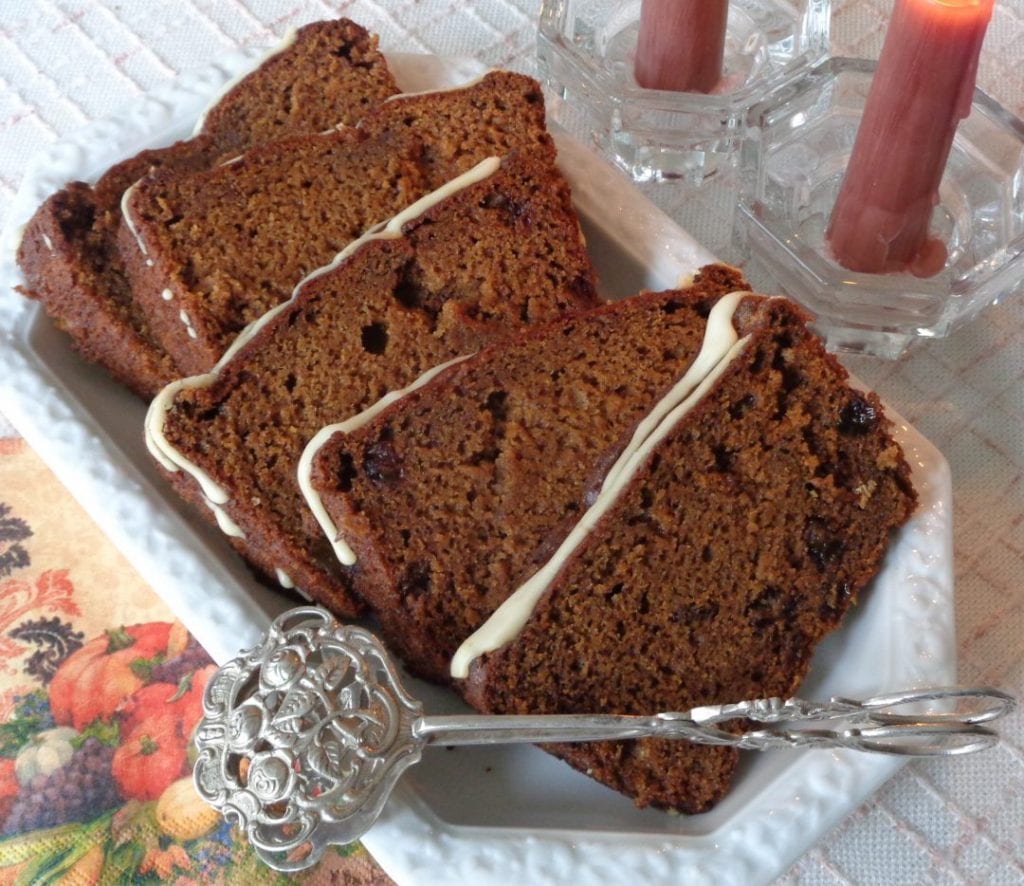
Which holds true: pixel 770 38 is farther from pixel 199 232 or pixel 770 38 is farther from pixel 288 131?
pixel 199 232

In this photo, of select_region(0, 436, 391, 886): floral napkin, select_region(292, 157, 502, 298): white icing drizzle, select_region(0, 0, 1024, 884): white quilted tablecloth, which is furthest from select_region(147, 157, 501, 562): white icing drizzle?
select_region(0, 0, 1024, 884): white quilted tablecloth

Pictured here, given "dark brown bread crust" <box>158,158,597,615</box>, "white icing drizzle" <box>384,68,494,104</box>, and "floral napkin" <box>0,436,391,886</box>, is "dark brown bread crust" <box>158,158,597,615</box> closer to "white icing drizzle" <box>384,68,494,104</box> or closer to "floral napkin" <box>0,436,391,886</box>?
"white icing drizzle" <box>384,68,494,104</box>

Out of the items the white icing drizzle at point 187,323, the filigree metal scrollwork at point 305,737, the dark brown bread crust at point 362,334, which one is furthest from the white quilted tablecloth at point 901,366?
the filigree metal scrollwork at point 305,737

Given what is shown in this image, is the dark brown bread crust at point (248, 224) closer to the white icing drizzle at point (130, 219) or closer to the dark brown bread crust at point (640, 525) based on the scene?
the white icing drizzle at point (130, 219)

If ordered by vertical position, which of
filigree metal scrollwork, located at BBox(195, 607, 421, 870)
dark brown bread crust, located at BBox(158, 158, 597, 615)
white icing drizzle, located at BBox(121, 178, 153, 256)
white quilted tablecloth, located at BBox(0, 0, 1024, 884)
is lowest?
white quilted tablecloth, located at BBox(0, 0, 1024, 884)

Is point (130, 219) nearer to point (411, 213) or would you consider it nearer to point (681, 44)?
point (411, 213)

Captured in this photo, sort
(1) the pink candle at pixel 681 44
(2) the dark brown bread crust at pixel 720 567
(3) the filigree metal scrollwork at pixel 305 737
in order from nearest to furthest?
(3) the filigree metal scrollwork at pixel 305 737 < (2) the dark brown bread crust at pixel 720 567 < (1) the pink candle at pixel 681 44

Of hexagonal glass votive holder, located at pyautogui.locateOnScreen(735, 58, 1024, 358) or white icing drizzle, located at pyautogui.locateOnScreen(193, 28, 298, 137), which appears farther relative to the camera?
white icing drizzle, located at pyautogui.locateOnScreen(193, 28, 298, 137)
